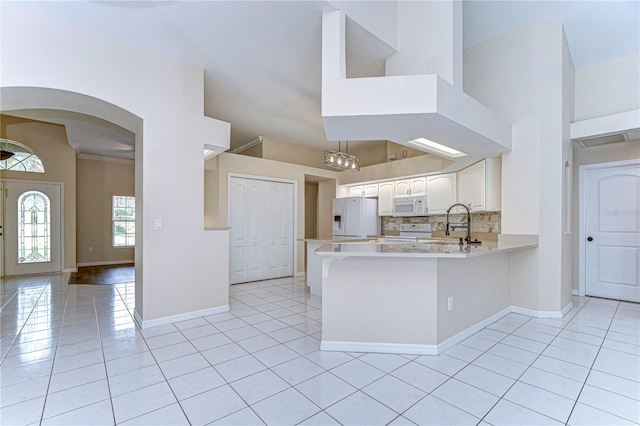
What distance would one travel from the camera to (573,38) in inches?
150

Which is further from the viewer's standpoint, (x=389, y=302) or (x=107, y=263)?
(x=107, y=263)

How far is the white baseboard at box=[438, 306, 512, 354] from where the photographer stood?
268 centimetres

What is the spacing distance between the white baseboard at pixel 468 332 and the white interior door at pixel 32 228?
25.9 feet

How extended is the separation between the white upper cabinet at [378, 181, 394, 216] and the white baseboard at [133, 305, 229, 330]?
3.68m

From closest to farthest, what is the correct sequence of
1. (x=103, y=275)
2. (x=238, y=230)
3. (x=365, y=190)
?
(x=238, y=230) < (x=103, y=275) < (x=365, y=190)

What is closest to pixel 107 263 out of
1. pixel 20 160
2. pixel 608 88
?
pixel 20 160

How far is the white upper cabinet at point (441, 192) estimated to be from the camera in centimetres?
500

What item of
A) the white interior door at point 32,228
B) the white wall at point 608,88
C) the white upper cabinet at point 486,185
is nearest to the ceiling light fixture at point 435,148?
the white upper cabinet at point 486,185

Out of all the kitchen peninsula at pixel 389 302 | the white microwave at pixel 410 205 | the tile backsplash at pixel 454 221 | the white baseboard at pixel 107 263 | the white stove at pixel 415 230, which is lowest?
the white baseboard at pixel 107 263

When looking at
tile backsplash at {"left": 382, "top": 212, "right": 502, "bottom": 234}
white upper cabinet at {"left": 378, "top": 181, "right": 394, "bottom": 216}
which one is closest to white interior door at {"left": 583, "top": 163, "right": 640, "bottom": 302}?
tile backsplash at {"left": 382, "top": 212, "right": 502, "bottom": 234}

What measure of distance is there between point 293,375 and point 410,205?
4.08 m

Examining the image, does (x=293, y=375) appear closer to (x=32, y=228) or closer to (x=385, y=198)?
(x=385, y=198)

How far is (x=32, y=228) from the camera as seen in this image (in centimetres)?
641

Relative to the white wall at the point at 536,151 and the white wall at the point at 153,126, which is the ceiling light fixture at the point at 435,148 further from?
the white wall at the point at 153,126
